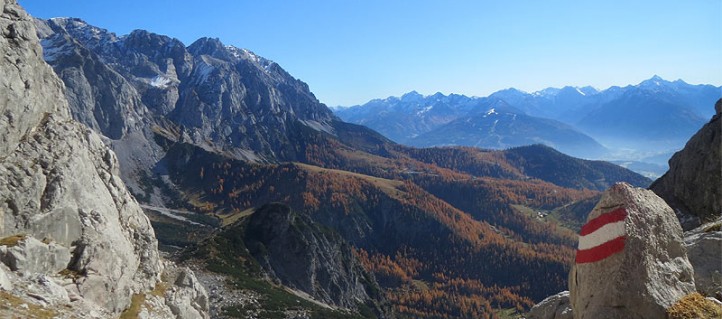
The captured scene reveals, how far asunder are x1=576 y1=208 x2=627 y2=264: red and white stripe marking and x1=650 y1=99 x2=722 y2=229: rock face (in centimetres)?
2878

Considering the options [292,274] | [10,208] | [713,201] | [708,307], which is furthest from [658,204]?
[292,274]

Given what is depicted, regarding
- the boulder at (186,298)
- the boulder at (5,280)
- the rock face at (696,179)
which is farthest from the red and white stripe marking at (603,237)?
the boulder at (186,298)

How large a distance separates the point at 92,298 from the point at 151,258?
55.3 feet

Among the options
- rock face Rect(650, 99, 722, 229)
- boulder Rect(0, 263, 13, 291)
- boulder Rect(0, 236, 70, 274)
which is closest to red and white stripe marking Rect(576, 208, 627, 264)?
rock face Rect(650, 99, 722, 229)

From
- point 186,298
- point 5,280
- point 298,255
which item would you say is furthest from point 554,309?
point 298,255

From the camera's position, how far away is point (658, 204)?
45.4 ft

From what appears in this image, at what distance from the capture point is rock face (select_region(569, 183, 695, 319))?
493 inches

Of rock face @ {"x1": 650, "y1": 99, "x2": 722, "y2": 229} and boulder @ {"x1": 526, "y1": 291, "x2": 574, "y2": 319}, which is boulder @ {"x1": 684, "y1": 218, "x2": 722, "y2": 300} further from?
rock face @ {"x1": 650, "y1": 99, "x2": 722, "y2": 229}

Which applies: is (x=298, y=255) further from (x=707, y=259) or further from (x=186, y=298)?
(x=707, y=259)

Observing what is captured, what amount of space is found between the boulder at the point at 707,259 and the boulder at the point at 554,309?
207 inches

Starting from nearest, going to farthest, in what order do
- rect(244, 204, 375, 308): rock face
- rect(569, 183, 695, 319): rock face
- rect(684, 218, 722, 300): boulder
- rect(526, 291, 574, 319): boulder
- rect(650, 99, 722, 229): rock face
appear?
1. rect(569, 183, 695, 319): rock face
2. rect(684, 218, 722, 300): boulder
3. rect(526, 291, 574, 319): boulder
4. rect(650, 99, 722, 229): rock face
5. rect(244, 204, 375, 308): rock face

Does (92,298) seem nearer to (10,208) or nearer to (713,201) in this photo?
(10,208)

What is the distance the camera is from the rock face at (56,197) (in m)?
35.0

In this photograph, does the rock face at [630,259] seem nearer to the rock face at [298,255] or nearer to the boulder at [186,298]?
the boulder at [186,298]
